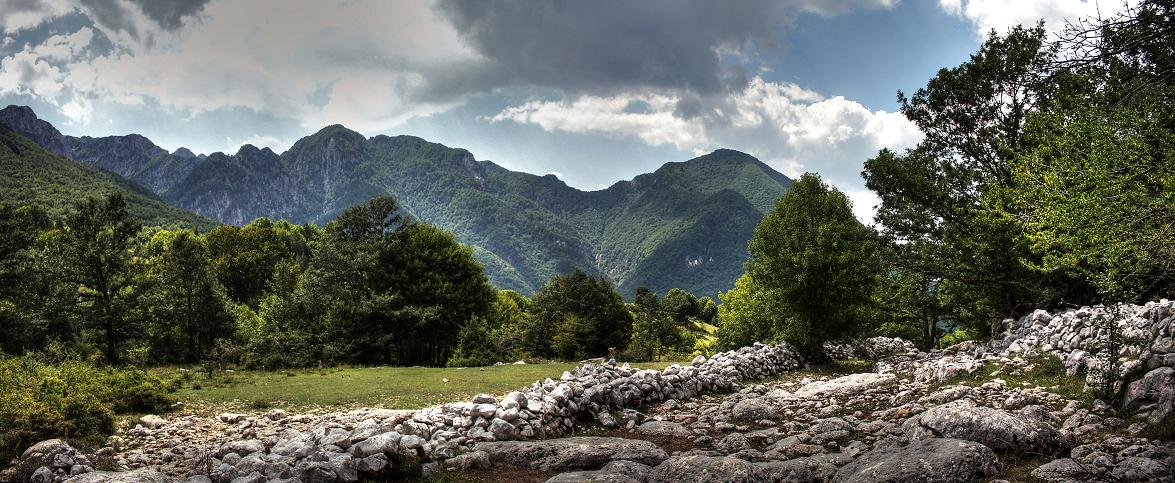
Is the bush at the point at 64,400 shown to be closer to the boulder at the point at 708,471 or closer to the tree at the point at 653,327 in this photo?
the boulder at the point at 708,471

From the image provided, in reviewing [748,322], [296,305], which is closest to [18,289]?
[296,305]

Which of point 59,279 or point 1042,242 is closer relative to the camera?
point 1042,242

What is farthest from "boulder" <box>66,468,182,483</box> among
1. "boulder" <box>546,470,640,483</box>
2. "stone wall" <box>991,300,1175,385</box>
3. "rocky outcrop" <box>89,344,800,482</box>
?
"stone wall" <box>991,300,1175,385</box>

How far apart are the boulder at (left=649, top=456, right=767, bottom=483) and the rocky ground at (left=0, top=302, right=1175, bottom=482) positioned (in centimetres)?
3

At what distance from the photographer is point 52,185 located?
12475 centimetres

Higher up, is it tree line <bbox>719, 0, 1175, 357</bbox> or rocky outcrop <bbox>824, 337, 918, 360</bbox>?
tree line <bbox>719, 0, 1175, 357</bbox>

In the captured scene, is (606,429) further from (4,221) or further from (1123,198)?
(4,221)

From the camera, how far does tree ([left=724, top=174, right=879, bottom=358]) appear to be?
89.4 ft

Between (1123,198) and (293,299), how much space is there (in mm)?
39887

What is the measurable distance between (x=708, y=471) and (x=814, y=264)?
20.5m

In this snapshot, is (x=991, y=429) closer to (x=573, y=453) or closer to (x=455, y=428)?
(x=573, y=453)

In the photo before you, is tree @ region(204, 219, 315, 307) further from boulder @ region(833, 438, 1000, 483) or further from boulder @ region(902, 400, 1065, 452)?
boulder @ region(833, 438, 1000, 483)

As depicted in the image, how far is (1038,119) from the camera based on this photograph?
57.7 ft

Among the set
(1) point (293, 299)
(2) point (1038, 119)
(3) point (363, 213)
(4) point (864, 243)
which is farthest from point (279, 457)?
(3) point (363, 213)
